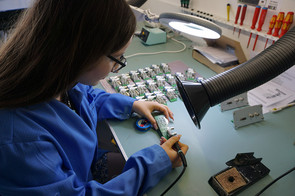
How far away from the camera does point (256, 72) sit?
626 millimetres

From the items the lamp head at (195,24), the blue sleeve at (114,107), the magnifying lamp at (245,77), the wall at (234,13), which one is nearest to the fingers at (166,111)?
the blue sleeve at (114,107)

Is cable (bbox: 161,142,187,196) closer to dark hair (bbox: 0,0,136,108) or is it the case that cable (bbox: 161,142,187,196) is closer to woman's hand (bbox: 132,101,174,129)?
woman's hand (bbox: 132,101,174,129)

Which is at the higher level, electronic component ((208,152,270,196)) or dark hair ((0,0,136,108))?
dark hair ((0,0,136,108))

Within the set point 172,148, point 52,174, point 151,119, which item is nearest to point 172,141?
point 172,148

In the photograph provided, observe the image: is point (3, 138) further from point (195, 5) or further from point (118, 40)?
point (195, 5)

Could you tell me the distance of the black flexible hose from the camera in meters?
0.61

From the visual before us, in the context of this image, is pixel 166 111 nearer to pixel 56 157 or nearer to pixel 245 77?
pixel 245 77

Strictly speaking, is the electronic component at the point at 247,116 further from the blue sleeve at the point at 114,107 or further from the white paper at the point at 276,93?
the blue sleeve at the point at 114,107

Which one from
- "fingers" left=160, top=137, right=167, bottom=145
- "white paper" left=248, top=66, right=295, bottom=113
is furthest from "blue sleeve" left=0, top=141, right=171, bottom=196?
"white paper" left=248, top=66, right=295, bottom=113

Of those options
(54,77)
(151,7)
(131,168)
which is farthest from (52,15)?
(151,7)

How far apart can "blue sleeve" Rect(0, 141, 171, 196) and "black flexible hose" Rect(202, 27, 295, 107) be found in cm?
30

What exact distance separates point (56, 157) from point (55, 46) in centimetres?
31

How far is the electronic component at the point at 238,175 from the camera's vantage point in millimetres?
628

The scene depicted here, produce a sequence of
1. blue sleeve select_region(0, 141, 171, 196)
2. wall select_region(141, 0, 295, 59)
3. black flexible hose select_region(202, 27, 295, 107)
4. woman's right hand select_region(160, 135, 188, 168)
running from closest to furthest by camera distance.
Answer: blue sleeve select_region(0, 141, 171, 196) → black flexible hose select_region(202, 27, 295, 107) → woman's right hand select_region(160, 135, 188, 168) → wall select_region(141, 0, 295, 59)
